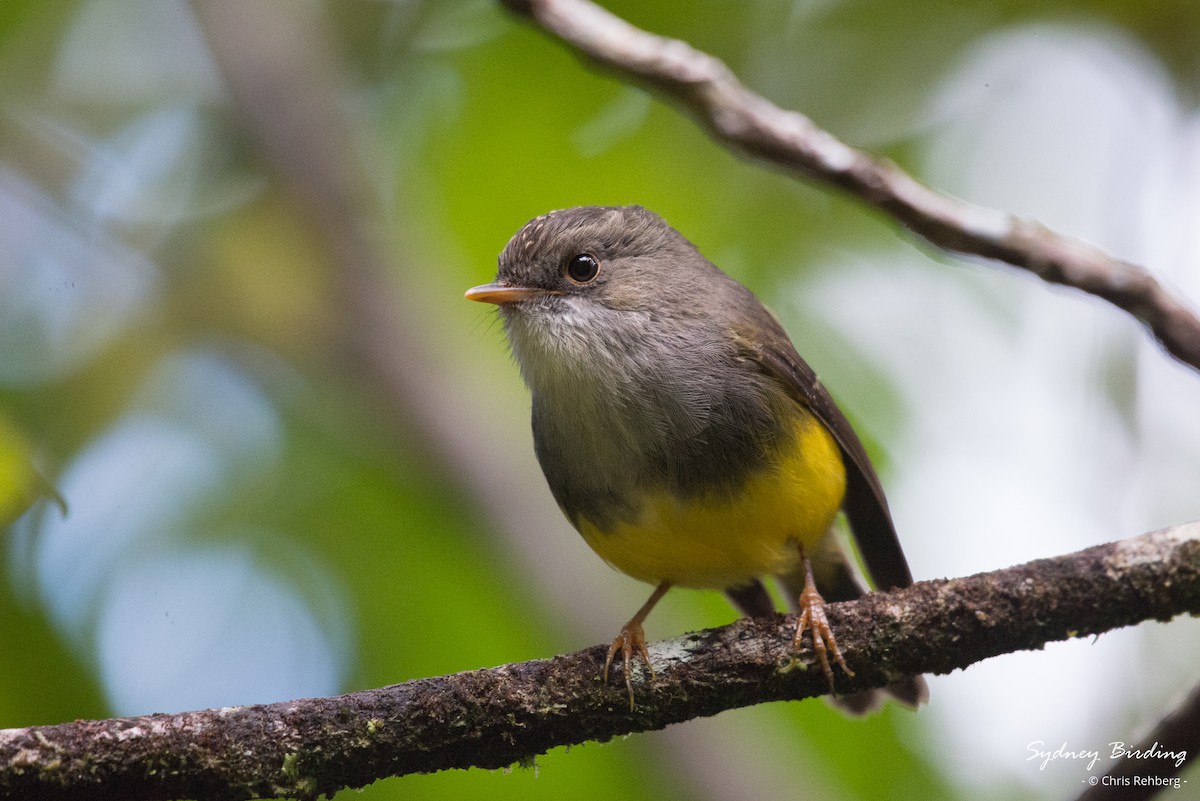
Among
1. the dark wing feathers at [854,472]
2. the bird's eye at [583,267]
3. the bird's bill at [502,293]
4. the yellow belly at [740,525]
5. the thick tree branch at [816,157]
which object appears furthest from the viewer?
the bird's eye at [583,267]

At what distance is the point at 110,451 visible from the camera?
630cm

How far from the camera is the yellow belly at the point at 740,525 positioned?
3889mm

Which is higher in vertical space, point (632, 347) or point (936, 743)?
point (632, 347)

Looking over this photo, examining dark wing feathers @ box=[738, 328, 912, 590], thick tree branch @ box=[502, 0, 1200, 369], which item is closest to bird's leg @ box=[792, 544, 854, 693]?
dark wing feathers @ box=[738, 328, 912, 590]

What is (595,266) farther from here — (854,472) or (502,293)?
(854,472)

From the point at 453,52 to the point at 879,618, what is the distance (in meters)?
4.60

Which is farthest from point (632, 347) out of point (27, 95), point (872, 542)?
point (27, 95)

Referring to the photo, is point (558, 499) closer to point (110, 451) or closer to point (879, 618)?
point (879, 618)

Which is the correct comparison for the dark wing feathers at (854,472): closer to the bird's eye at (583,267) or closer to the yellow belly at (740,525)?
the yellow belly at (740,525)

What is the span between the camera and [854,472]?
15.2 feet

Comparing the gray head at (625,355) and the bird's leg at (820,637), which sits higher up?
the gray head at (625,355)

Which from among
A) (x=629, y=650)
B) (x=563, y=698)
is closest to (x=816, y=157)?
(x=629, y=650)

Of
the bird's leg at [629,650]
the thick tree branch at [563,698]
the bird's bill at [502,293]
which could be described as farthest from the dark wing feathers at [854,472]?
the bird's leg at [629,650]

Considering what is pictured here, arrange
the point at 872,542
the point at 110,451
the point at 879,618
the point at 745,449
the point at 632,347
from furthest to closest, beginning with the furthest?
the point at 110,451
the point at 872,542
the point at 632,347
the point at 745,449
the point at 879,618
